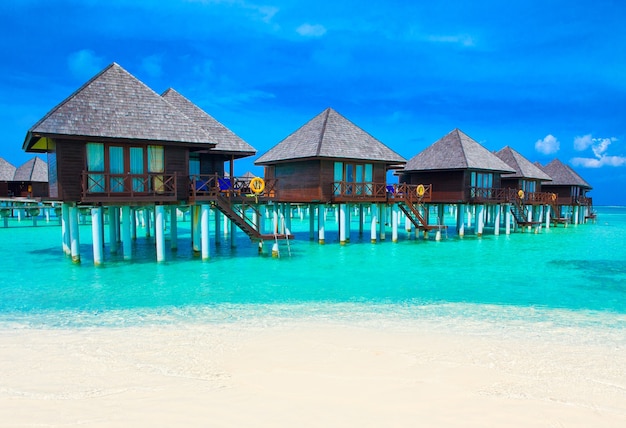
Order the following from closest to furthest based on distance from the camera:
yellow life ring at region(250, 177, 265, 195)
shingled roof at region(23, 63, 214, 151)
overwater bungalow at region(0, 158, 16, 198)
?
1. shingled roof at region(23, 63, 214, 151)
2. yellow life ring at region(250, 177, 265, 195)
3. overwater bungalow at region(0, 158, 16, 198)

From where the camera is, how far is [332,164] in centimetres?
2303

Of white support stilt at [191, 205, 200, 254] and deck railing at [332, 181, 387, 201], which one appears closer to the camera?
white support stilt at [191, 205, 200, 254]

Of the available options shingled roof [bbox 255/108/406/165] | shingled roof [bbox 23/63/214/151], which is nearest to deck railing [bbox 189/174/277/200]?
shingled roof [bbox 23/63/214/151]

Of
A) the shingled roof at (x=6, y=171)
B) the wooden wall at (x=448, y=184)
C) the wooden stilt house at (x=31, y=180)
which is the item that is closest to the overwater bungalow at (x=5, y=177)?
the shingled roof at (x=6, y=171)

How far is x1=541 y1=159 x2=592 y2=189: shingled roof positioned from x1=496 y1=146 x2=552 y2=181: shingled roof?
23.2 feet

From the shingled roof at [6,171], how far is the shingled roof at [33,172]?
690 millimetres

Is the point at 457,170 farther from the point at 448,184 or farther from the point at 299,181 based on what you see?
the point at 299,181

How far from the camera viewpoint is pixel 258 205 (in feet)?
65.8

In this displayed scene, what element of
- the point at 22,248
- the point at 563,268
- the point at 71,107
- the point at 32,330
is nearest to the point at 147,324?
the point at 32,330

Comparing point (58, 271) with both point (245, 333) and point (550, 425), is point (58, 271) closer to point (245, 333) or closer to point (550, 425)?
point (245, 333)

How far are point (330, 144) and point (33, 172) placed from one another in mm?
34288

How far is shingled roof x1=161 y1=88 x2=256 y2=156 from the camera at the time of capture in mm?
19406

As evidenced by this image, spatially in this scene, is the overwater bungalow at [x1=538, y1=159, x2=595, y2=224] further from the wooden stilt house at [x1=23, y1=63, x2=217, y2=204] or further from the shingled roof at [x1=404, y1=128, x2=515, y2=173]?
the wooden stilt house at [x1=23, y1=63, x2=217, y2=204]

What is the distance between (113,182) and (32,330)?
8337 mm
